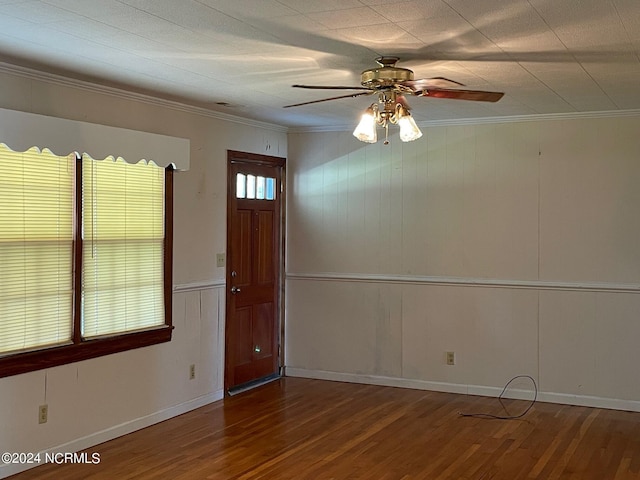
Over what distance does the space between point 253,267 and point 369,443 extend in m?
2.17

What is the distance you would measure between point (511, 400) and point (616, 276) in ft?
4.24

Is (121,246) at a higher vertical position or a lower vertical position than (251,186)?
lower

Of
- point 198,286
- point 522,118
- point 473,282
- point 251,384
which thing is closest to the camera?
point 198,286

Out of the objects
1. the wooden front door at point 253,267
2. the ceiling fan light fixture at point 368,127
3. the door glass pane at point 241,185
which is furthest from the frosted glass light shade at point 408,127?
the door glass pane at point 241,185

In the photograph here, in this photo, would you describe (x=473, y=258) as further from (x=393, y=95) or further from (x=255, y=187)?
(x=393, y=95)

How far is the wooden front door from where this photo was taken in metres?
6.06

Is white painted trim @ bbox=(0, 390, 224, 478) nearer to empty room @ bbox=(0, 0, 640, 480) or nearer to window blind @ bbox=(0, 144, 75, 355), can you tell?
empty room @ bbox=(0, 0, 640, 480)

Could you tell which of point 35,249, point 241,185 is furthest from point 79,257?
point 241,185

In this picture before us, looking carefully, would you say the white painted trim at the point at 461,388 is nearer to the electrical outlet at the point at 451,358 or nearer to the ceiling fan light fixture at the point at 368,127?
the electrical outlet at the point at 451,358

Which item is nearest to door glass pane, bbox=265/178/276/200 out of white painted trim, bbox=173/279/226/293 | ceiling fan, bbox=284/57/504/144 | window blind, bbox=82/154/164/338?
white painted trim, bbox=173/279/226/293

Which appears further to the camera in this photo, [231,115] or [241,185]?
[241,185]

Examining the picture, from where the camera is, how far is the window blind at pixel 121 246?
15.1ft

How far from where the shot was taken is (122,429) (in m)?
4.84

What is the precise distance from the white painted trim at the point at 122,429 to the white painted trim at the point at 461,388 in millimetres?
1100
